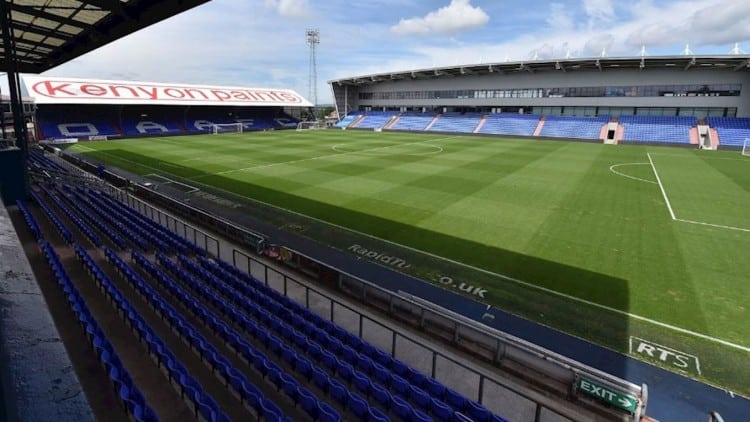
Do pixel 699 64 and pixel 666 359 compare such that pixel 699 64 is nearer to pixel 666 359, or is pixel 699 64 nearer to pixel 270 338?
pixel 666 359

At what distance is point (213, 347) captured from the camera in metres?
7.31

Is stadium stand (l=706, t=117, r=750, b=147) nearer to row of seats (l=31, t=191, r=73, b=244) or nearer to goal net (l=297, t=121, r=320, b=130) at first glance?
row of seats (l=31, t=191, r=73, b=244)

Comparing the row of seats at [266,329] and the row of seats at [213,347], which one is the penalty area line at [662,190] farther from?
the row of seats at [213,347]

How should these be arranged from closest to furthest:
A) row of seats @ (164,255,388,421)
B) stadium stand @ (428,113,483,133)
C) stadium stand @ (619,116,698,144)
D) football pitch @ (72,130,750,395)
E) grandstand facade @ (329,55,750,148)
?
row of seats @ (164,255,388,421) → football pitch @ (72,130,750,395) → stadium stand @ (619,116,698,144) → grandstand facade @ (329,55,750,148) → stadium stand @ (428,113,483,133)

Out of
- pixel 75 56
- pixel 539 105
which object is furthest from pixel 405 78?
pixel 75 56

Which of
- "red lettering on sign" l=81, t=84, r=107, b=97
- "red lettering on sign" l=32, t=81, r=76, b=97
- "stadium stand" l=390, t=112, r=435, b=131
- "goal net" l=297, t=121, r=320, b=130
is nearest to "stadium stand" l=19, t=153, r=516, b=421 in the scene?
"red lettering on sign" l=32, t=81, r=76, b=97

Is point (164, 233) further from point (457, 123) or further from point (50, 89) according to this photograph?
point (457, 123)

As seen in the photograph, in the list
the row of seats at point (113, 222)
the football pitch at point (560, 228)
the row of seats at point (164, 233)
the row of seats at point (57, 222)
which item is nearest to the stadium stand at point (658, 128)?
the football pitch at point (560, 228)

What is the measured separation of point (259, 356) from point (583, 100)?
64.7 m

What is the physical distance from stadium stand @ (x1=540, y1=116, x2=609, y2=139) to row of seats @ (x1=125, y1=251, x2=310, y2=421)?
186 feet

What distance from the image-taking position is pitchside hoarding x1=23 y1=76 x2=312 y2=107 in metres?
49.7

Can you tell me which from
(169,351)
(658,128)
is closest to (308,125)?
(658,128)

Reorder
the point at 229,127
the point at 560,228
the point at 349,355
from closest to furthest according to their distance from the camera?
1. the point at 349,355
2. the point at 560,228
3. the point at 229,127

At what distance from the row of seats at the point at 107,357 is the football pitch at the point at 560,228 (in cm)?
824
